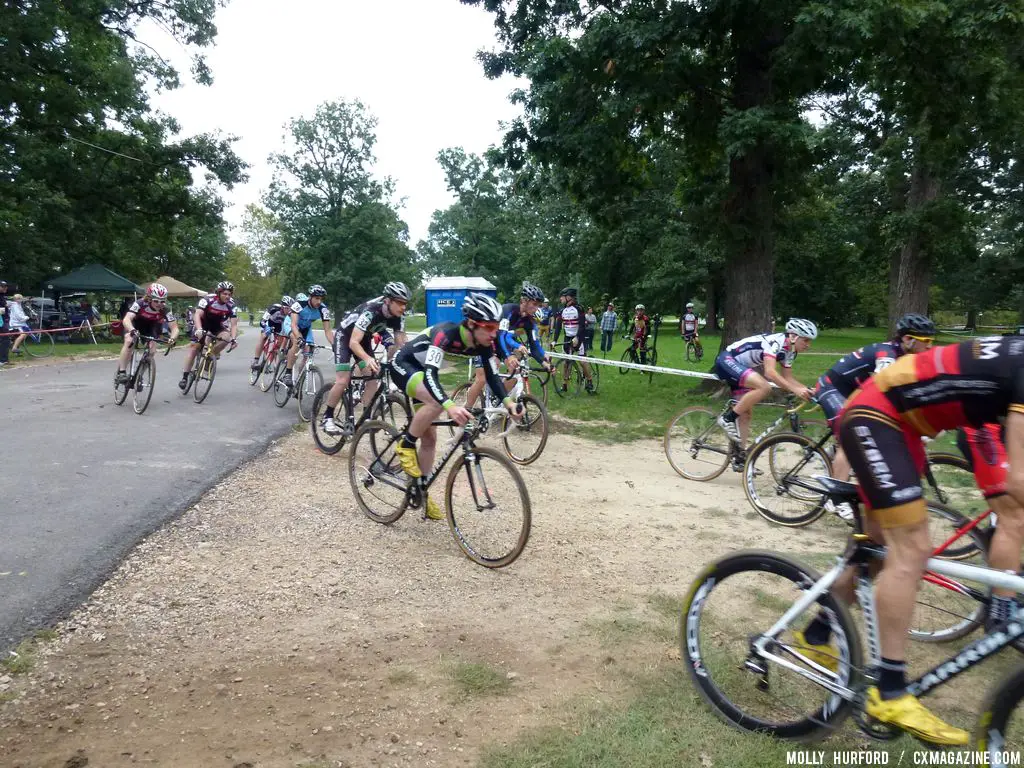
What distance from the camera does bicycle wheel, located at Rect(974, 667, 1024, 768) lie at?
243cm

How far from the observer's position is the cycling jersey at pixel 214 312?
12.2 meters

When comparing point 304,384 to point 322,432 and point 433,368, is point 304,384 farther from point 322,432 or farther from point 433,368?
point 433,368

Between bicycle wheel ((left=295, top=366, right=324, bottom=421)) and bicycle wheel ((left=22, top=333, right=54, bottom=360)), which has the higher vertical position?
bicycle wheel ((left=295, top=366, right=324, bottom=421))

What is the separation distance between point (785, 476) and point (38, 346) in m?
26.3

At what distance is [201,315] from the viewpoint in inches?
474

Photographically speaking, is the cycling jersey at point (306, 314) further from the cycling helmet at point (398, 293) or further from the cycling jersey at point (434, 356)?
the cycling jersey at point (434, 356)

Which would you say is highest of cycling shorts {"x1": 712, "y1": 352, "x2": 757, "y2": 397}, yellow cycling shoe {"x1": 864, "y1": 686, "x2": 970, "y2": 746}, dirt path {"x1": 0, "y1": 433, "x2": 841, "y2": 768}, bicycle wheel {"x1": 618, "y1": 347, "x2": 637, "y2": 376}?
cycling shorts {"x1": 712, "y1": 352, "x2": 757, "y2": 397}

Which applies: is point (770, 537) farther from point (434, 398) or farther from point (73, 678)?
point (73, 678)

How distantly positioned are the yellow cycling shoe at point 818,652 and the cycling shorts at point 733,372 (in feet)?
15.7

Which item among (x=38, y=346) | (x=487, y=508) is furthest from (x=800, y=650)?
(x=38, y=346)

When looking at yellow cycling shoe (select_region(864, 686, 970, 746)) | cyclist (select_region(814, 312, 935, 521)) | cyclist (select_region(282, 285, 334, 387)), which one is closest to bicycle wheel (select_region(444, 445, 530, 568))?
yellow cycling shoe (select_region(864, 686, 970, 746))

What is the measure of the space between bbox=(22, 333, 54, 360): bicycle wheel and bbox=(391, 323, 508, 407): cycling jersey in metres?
20.0

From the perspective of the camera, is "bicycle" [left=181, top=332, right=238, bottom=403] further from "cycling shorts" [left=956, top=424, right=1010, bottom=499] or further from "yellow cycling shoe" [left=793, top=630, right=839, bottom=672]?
"cycling shorts" [left=956, top=424, right=1010, bottom=499]

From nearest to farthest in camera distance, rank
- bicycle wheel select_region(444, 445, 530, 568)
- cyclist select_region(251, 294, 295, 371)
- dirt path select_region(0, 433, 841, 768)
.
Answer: dirt path select_region(0, 433, 841, 768)
bicycle wheel select_region(444, 445, 530, 568)
cyclist select_region(251, 294, 295, 371)
